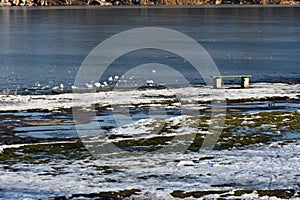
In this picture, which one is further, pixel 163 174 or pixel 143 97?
pixel 143 97

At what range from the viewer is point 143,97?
34.1 meters

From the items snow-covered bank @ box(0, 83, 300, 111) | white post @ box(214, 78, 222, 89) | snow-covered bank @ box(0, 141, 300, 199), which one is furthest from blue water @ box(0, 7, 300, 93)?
snow-covered bank @ box(0, 141, 300, 199)

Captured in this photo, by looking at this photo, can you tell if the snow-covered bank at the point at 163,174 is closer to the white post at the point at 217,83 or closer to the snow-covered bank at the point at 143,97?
the snow-covered bank at the point at 143,97

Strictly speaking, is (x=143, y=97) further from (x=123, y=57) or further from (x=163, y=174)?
(x=123, y=57)

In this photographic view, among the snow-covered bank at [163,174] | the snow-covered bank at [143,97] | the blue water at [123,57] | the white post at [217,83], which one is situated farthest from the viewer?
the blue water at [123,57]

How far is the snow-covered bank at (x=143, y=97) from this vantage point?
31.3 meters

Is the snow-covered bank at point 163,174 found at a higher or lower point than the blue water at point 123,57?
higher

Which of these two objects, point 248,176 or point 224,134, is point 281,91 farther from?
point 248,176

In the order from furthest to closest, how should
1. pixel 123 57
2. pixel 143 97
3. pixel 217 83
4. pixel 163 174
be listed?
pixel 123 57 → pixel 217 83 → pixel 143 97 → pixel 163 174

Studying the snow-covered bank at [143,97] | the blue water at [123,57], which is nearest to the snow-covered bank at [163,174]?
the snow-covered bank at [143,97]

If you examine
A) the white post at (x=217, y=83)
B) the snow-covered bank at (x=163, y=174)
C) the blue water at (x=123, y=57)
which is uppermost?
the snow-covered bank at (x=163, y=174)

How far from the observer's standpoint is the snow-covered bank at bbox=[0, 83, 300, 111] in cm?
3133

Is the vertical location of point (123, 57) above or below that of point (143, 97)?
below

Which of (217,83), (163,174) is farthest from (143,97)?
(163,174)
